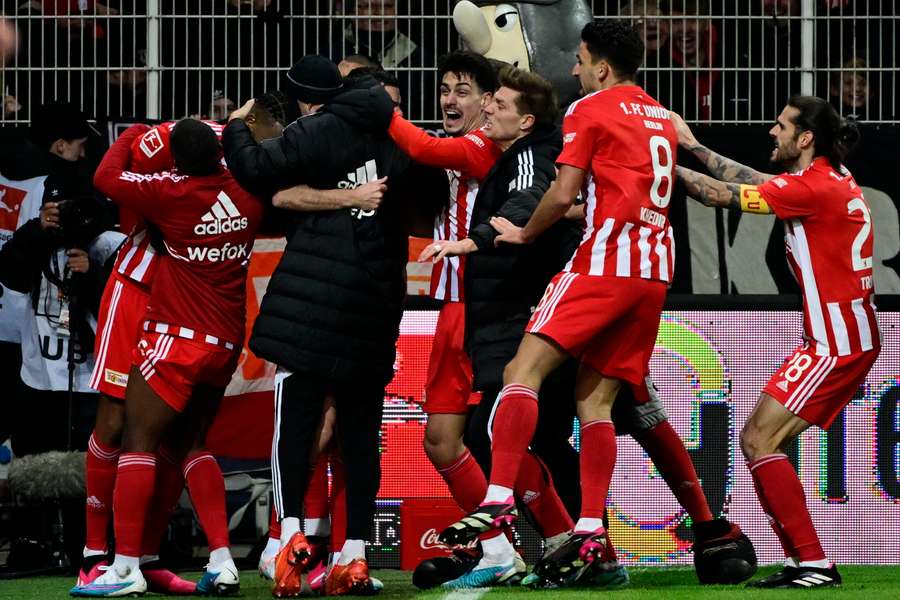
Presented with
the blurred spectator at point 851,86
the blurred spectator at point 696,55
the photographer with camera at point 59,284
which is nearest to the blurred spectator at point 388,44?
the blurred spectator at point 696,55

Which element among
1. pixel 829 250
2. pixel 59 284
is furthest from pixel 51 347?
pixel 829 250

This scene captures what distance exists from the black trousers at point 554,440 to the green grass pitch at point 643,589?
0.50 metres

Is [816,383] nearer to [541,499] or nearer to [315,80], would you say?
[541,499]

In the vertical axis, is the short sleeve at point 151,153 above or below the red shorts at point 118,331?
above

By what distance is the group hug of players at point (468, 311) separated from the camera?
21.1 feet

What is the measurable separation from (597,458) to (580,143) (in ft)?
4.04

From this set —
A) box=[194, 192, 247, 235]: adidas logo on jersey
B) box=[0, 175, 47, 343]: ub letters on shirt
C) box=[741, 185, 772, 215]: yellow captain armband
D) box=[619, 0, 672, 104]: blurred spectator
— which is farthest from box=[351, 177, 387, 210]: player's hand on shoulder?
box=[619, 0, 672, 104]: blurred spectator

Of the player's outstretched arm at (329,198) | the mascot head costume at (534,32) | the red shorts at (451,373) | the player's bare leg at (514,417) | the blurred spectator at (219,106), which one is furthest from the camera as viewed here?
the blurred spectator at (219,106)

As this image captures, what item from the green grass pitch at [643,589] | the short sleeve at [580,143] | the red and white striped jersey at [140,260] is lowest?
the green grass pitch at [643,589]

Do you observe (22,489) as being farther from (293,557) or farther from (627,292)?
(627,292)

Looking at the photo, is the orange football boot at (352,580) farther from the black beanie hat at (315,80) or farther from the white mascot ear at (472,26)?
the white mascot ear at (472,26)

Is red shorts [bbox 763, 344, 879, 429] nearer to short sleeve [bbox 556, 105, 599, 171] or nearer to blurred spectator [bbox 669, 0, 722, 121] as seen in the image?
short sleeve [bbox 556, 105, 599, 171]

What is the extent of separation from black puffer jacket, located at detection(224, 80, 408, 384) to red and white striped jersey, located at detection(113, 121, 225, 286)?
63 centimetres

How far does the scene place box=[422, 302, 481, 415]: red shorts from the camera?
7.21 meters
